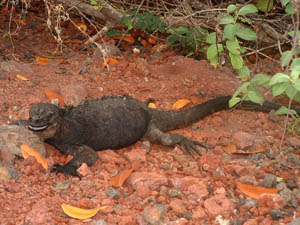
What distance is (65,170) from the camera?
3.53 metres

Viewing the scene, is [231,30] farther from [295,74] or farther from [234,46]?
[295,74]

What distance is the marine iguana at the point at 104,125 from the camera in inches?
146

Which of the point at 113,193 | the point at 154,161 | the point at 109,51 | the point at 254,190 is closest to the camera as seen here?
the point at 113,193

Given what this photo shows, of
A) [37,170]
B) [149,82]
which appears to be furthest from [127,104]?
[37,170]

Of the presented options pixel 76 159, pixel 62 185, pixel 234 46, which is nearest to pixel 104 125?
pixel 76 159

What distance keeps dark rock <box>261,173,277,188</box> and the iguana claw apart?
163 centimetres

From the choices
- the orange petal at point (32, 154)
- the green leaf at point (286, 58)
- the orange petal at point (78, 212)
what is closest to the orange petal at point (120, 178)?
the orange petal at point (78, 212)

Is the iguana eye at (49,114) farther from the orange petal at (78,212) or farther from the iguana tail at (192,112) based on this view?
the iguana tail at (192,112)

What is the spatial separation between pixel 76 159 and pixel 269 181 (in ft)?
5.80

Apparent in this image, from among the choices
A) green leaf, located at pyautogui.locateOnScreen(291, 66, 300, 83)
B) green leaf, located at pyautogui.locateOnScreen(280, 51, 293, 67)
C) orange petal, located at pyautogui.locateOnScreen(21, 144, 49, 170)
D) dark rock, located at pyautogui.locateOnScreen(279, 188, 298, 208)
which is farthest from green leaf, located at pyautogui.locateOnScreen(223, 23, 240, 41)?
orange petal, located at pyautogui.locateOnScreen(21, 144, 49, 170)

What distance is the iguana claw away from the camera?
3.48m

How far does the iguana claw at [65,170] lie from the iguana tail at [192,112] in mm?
1399

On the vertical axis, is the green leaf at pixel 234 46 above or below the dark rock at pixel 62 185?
above

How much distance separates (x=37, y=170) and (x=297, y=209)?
219 cm
